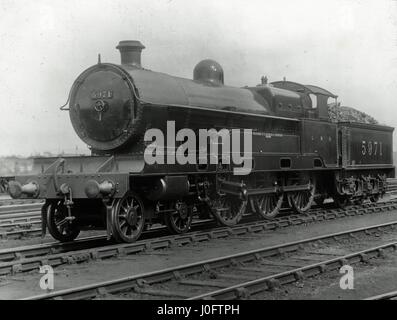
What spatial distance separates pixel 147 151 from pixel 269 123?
399cm

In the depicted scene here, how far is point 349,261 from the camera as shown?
25.6 feet

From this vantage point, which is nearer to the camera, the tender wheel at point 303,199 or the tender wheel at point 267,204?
the tender wheel at point 267,204

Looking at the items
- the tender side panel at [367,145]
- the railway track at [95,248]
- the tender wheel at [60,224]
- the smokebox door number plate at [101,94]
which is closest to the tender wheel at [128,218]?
the railway track at [95,248]

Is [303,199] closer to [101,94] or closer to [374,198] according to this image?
[374,198]

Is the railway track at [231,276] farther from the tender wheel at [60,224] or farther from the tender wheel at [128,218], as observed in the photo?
the tender wheel at [60,224]

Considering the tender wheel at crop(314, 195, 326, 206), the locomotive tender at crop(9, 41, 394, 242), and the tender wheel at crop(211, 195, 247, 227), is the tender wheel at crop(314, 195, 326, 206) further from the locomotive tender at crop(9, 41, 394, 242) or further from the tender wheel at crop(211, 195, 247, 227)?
the tender wheel at crop(211, 195, 247, 227)

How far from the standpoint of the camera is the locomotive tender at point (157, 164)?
9242mm

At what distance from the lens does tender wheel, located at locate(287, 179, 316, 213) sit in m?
13.6

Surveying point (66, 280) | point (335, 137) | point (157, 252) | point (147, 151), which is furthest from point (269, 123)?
point (66, 280)

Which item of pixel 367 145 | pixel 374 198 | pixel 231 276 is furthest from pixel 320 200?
pixel 231 276

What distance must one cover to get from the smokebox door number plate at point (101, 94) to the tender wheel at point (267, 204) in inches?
165

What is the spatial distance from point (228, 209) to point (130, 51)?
3.71m

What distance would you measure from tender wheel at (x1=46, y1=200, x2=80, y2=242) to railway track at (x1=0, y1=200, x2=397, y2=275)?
28cm

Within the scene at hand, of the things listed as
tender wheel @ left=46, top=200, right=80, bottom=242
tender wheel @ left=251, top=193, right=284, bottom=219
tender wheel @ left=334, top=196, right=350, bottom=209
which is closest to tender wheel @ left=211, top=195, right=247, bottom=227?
tender wheel @ left=251, top=193, right=284, bottom=219
